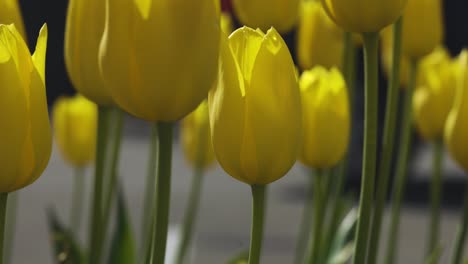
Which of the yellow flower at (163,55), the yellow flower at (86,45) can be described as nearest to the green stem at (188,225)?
the yellow flower at (86,45)

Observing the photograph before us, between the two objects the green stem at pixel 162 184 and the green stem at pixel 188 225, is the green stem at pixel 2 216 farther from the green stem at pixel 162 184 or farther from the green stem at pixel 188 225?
the green stem at pixel 188 225

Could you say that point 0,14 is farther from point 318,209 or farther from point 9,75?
point 318,209

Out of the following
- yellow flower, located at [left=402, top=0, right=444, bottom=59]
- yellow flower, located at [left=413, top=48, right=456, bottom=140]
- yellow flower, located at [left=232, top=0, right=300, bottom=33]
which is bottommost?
yellow flower, located at [left=413, top=48, right=456, bottom=140]

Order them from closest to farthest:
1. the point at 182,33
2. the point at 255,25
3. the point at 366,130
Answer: the point at 182,33 → the point at 366,130 → the point at 255,25

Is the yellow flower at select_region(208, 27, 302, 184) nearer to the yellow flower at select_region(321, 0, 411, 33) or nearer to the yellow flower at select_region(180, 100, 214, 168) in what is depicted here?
the yellow flower at select_region(321, 0, 411, 33)

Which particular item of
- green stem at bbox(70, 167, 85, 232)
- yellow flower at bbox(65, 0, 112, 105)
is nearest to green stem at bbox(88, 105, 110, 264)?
yellow flower at bbox(65, 0, 112, 105)

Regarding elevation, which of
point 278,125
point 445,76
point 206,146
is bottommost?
point 206,146

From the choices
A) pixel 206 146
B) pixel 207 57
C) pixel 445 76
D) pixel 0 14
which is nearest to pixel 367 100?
pixel 207 57
